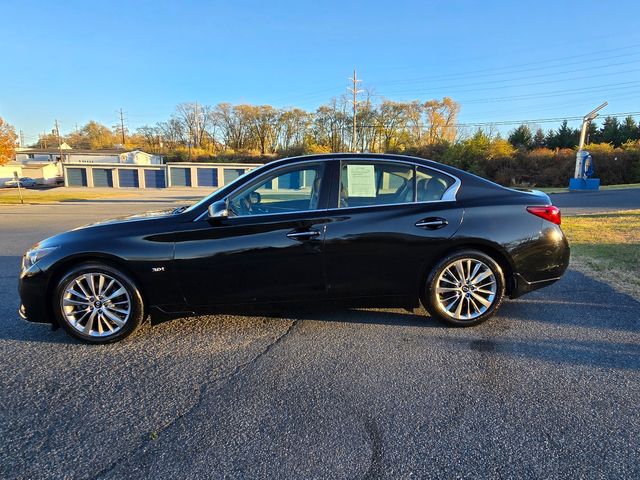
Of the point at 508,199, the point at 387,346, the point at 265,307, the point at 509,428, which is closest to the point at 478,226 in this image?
the point at 508,199

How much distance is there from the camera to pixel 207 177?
187ft

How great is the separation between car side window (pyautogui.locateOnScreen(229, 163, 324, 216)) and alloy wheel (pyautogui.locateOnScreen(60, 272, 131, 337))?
1.28 m

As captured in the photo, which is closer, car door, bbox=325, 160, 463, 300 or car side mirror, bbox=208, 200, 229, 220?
car side mirror, bbox=208, 200, 229, 220

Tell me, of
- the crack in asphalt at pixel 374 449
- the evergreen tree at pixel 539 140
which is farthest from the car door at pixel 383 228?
the evergreen tree at pixel 539 140

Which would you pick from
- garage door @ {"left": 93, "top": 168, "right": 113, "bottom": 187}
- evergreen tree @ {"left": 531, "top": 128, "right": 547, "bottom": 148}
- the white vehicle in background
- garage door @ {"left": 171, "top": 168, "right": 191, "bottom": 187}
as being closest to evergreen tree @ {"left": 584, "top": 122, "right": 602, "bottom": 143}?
evergreen tree @ {"left": 531, "top": 128, "right": 547, "bottom": 148}

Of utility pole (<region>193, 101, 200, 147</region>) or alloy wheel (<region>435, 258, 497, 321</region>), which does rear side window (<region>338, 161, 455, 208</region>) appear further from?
utility pole (<region>193, 101, 200, 147</region>)

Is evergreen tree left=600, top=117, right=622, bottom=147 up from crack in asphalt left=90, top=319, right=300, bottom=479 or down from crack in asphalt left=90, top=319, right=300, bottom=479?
up

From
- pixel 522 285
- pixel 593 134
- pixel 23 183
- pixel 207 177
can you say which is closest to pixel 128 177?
pixel 207 177

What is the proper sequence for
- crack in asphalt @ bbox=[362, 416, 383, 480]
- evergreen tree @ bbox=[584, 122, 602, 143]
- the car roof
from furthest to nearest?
evergreen tree @ bbox=[584, 122, 602, 143]
the car roof
crack in asphalt @ bbox=[362, 416, 383, 480]

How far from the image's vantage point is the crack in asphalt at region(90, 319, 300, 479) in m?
2.12

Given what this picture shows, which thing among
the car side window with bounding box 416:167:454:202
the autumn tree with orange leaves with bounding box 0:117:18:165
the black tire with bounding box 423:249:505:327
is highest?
the autumn tree with orange leaves with bounding box 0:117:18:165

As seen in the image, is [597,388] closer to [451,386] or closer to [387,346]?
[451,386]

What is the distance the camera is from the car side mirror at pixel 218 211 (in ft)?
11.4

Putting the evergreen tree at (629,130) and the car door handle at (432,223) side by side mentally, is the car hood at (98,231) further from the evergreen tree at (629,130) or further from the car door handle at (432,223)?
the evergreen tree at (629,130)
